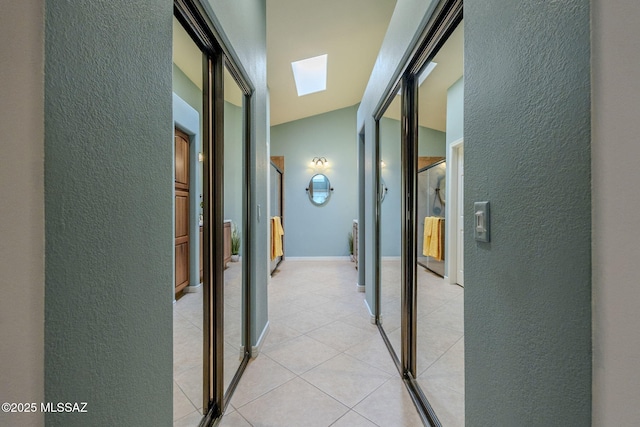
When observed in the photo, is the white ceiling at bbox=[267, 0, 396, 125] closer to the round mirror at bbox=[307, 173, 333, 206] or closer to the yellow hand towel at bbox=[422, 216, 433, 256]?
the round mirror at bbox=[307, 173, 333, 206]

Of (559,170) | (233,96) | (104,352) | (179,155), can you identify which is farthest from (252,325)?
(559,170)

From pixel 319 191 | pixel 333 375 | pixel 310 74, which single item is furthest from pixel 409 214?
pixel 319 191

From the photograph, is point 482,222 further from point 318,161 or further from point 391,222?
point 318,161

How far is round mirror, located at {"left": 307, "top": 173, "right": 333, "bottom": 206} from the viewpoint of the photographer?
18.8ft

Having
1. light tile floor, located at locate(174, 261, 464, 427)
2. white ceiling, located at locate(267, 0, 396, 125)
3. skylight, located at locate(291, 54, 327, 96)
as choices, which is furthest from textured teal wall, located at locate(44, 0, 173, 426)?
skylight, located at locate(291, 54, 327, 96)

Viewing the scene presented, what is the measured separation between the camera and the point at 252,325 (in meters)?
1.96

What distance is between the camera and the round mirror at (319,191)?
5.74 meters

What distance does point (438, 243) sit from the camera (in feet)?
10.2

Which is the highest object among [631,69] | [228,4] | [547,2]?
[228,4]

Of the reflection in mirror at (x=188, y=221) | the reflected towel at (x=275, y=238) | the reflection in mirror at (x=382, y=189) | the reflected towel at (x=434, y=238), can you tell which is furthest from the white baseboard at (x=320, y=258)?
the reflection in mirror at (x=188, y=221)

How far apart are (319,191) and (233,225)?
3.98 meters

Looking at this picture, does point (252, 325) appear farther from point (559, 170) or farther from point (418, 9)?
point (418, 9)

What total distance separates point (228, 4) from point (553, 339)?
6.15ft

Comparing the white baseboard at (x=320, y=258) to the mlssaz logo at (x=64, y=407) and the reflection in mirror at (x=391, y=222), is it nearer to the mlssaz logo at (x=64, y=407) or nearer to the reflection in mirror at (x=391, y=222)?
the reflection in mirror at (x=391, y=222)
